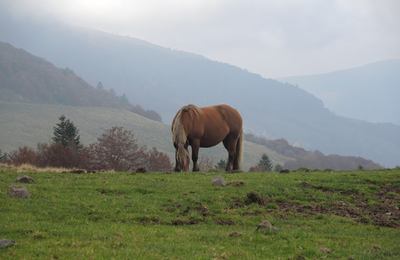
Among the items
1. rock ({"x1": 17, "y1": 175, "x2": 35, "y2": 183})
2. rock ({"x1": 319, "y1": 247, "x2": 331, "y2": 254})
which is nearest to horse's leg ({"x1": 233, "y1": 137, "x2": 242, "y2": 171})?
rock ({"x1": 17, "y1": 175, "x2": 35, "y2": 183})

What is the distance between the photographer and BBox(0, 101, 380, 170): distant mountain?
462 feet

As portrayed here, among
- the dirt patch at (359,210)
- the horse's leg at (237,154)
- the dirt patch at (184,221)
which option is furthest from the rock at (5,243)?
the horse's leg at (237,154)

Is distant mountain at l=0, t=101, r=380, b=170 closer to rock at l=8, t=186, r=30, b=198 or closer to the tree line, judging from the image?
the tree line

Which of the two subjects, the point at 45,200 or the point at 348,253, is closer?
the point at 348,253

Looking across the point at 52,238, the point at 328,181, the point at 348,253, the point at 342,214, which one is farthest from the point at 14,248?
the point at 328,181

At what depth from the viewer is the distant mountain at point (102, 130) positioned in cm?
14088

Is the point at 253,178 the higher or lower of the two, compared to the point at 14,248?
higher

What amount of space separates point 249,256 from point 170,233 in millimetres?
2296

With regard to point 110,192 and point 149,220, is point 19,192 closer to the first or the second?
point 110,192

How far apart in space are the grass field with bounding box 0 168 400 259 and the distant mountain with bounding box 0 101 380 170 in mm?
115324

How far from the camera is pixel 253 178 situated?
61.6 feet

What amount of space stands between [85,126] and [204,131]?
147 metres

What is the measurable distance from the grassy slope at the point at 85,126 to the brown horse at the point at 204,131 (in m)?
109

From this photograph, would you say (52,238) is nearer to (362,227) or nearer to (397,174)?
(362,227)
